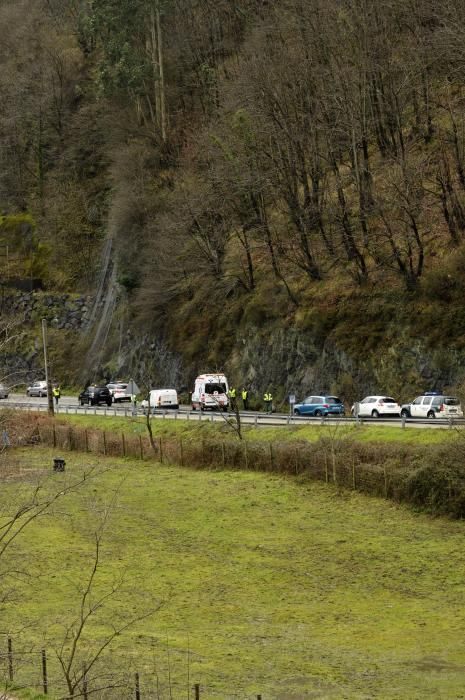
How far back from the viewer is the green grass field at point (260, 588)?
19.7 meters

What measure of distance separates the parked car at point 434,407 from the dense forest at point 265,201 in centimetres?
381

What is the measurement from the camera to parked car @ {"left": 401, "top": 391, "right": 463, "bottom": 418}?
1716 inches

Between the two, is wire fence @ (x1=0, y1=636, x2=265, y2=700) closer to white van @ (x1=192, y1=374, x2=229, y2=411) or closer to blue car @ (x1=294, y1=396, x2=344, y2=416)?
blue car @ (x1=294, y1=396, x2=344, y2=416)

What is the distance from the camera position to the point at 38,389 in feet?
277

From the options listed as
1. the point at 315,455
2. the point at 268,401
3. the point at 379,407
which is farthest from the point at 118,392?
the point at 315,455

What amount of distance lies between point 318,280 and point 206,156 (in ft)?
61.0

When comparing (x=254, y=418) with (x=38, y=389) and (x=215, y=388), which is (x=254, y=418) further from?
(x=38, y=389)

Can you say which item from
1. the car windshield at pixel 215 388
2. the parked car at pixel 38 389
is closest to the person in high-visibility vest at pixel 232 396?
the car windshield at pixel 215 388

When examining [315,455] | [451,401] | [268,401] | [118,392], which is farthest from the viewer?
[118,392]

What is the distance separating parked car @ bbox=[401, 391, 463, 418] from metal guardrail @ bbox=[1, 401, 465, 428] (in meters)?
1.41

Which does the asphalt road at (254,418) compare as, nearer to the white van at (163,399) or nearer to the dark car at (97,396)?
the white van at (163,399)

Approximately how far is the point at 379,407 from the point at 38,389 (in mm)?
43874

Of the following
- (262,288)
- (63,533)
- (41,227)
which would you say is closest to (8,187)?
(41,227)

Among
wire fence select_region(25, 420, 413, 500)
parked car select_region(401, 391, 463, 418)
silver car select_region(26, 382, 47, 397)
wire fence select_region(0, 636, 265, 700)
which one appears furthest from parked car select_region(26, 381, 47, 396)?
wire fence select_region(0, 636, 265, 700)
